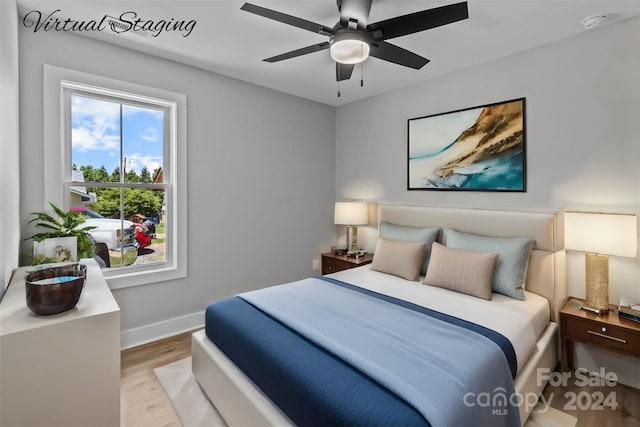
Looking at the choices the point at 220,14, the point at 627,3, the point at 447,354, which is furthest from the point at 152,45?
the point at 627,3

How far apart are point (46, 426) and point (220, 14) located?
96.3 inches

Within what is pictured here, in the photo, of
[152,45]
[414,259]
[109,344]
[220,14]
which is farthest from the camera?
[414,259]

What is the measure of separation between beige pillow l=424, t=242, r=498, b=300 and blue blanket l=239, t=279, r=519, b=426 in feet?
1.86

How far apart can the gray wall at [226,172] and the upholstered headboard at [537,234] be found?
6.27 ft

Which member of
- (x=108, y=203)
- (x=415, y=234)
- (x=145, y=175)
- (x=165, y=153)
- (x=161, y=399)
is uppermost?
(x=165, y=153)

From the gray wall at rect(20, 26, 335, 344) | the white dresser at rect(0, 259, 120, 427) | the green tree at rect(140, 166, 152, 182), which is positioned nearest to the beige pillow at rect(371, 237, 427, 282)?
the gray wall at rect(20, 26, 335, 344)

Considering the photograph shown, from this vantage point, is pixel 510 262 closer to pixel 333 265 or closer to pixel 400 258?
pixel 400 258

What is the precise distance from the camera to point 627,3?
79.3 inches

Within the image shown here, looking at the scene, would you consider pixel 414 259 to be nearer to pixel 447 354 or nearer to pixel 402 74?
pixel 447 354

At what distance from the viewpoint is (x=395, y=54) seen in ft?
6.88

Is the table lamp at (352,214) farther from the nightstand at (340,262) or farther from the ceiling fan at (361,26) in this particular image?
the ceiling fan at (361,26)

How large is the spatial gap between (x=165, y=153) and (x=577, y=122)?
3.53 m

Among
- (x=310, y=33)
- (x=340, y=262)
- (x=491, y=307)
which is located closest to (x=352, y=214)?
(x=340, y=262)

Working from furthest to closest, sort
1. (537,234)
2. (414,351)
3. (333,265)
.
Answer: (333,265) < (537,234) < (414,351)
